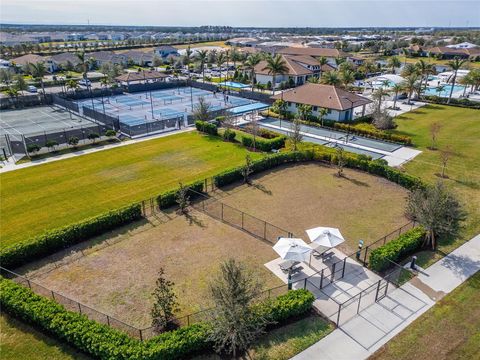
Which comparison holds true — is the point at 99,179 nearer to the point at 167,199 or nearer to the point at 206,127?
the point at 167,199

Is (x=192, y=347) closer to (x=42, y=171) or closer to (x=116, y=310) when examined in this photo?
(x=116, y=310)

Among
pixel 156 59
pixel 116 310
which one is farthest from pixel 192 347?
pixel 156 59

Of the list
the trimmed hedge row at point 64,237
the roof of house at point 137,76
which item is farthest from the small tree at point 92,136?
the roof of house at point 137,76

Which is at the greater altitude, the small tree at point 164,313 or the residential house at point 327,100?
the residential house at point 327,100

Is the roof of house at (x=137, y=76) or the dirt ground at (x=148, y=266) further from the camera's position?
the roof of house at (x=137, y=76)

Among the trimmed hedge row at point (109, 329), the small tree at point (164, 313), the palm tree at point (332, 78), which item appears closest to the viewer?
the trimmed hedge row at point (109, 329)

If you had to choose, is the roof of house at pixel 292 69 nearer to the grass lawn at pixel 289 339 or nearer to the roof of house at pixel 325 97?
the roof of house at pixel 325 97
